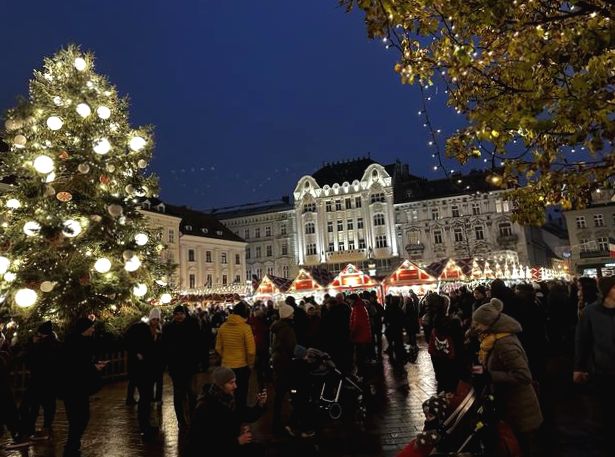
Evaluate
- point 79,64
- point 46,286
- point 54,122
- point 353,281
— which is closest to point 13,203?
point 54,122

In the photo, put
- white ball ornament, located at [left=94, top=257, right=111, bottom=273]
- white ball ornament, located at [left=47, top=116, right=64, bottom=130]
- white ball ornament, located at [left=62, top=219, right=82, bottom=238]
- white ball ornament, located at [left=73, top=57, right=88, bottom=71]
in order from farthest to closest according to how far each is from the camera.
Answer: white ball ornament, located at [left=73, top=57, right=88, bottom=71]
white ball ornament, located at [left=47, top=116, right=64, bottom=130]
white ball ornament, located at [left=94, top=257, right=111, bottom=273]
white ball ornament, located at [left=62, top=219, right=82, bottom=238]

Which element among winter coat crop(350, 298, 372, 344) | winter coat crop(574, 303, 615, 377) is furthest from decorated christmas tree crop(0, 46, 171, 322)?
winter coat crop(574, 303, 615, 377)

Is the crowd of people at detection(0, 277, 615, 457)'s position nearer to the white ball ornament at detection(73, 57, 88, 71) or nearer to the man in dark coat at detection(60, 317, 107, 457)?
the man in dark coat at detection(60, 317, 107, 457)

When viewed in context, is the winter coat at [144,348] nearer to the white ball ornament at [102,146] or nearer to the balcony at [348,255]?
the white ball ornament at [102,146]

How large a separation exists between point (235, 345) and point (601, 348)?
4.58 metres

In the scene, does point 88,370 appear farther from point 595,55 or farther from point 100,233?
point 595,55

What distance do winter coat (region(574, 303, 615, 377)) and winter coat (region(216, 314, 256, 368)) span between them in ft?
13.8

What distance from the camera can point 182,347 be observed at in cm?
707

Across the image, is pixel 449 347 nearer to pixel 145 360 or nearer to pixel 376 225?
pixel 145 360

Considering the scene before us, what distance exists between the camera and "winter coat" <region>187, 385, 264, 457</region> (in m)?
3.12

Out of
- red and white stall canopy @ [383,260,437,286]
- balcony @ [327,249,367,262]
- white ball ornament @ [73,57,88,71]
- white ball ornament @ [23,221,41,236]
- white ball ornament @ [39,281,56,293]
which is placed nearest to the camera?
white ball ornament @ [39,281,56,293]

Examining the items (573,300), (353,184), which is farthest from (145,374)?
(353,184)

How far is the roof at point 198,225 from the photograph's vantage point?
48441 millimetres

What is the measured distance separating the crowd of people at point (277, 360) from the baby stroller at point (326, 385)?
0.19 m
